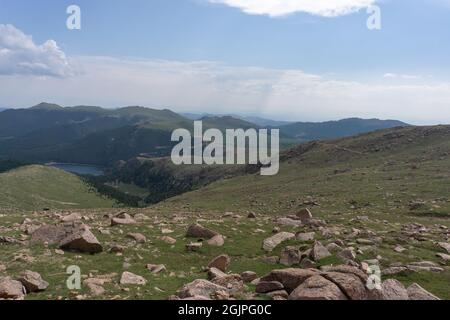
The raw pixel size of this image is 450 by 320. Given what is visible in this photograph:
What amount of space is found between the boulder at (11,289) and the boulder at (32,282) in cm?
27

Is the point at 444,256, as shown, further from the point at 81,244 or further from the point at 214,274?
the point at 81,244

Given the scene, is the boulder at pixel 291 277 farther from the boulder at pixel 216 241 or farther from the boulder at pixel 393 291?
the boulder at pixel 216 241

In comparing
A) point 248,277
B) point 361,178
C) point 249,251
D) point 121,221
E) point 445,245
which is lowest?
point 361,178

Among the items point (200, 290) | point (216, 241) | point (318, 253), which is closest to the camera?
point (200, 290)

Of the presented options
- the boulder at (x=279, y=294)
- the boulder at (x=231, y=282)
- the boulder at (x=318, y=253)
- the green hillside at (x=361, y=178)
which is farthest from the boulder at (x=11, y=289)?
the green hillside at (x=361, y=178)

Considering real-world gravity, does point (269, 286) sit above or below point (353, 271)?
below

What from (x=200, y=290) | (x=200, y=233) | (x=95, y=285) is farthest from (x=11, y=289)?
(x=200, y=233)

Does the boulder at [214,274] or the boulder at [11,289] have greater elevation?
the boulder at [11,289]

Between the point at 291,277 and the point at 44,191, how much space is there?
152 m

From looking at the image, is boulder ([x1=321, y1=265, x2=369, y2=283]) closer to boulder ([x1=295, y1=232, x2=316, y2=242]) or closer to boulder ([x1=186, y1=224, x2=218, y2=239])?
boulder ([x1=295, y1=232, x2=316, y2=242])

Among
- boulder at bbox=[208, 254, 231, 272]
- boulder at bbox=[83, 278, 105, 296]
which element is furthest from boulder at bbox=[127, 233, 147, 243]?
boulder at bbox=[83, 278, 105, 296]

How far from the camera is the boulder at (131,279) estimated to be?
59.2ft

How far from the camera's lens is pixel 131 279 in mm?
18375

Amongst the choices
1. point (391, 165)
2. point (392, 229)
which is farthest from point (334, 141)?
point (392, 229)
